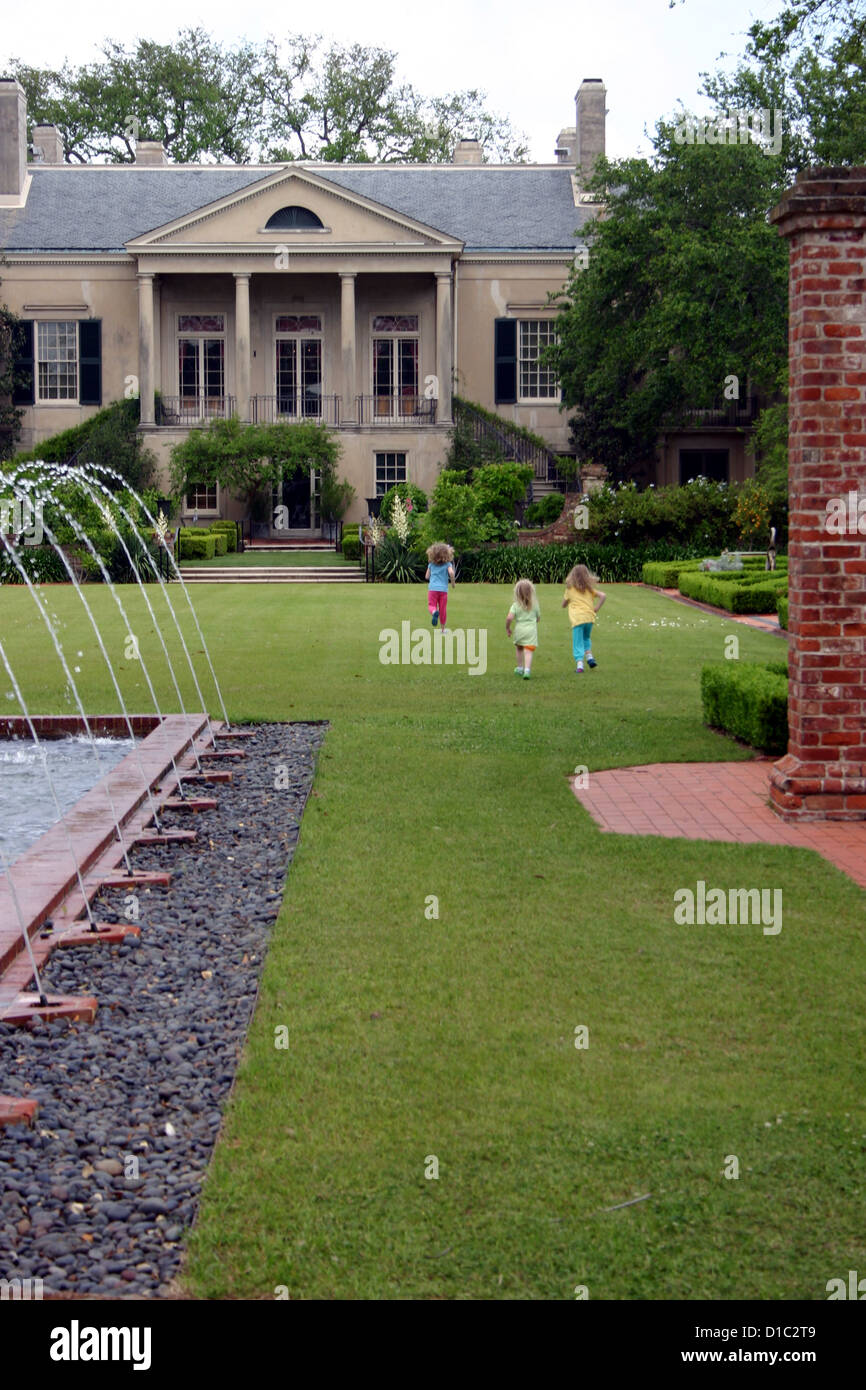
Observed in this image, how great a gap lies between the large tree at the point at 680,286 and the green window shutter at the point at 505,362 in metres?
3.50

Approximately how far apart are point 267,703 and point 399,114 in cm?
5055

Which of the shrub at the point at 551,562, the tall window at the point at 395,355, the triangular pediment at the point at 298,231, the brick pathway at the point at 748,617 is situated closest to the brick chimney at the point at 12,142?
the triangular pediment at the point at 298,231

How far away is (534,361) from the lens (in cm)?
4212

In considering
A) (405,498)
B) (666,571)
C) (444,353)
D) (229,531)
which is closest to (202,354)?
(444,353)

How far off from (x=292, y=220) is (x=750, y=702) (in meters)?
33.0

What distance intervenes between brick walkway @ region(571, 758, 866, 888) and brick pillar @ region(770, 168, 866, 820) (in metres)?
0.29

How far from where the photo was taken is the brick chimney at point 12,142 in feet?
140

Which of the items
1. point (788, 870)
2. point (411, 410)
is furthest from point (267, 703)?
point (411, 410)

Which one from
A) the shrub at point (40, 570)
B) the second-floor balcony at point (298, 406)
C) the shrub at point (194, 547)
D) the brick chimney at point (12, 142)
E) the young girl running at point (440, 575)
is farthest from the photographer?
the brick chimney at point (12, 142)

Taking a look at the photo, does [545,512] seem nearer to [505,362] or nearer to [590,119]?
[505,362]

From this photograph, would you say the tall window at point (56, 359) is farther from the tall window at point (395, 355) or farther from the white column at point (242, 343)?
the tall window at point (395, 355)

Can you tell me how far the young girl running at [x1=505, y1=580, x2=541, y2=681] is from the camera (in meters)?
14.8

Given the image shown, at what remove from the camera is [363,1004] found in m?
5.48
